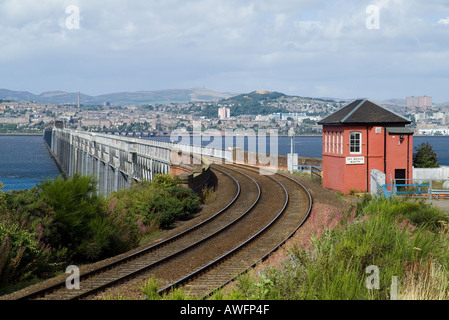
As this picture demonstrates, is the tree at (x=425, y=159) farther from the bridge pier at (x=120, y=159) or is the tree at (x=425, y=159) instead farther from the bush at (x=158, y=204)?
the bush at (x=158, y=204)

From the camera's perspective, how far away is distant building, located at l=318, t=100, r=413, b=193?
1138 inches

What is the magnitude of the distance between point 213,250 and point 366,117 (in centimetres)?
1580

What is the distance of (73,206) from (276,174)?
24.0 m

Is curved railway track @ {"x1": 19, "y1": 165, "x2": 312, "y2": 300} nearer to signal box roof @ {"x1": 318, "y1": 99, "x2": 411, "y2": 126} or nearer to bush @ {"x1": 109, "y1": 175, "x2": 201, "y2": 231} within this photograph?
bush @ {"x1": 109, "y1": 175, "x2": 201, "y2": 231}

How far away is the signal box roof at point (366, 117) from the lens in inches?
1133

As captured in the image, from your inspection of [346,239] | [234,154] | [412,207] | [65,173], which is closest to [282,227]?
[412,207]

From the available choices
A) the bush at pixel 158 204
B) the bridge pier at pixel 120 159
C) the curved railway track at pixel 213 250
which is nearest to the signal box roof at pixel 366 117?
the curved railway track at pixel 213 250

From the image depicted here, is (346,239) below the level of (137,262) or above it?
above

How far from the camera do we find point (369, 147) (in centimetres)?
2897

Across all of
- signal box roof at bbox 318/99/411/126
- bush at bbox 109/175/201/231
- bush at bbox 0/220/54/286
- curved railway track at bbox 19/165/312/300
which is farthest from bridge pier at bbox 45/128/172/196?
signal box roof at bbox 318/99/411/126

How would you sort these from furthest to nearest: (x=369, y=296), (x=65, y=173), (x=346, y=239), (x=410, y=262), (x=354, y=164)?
(x=65, y=173) → (x=354, y=164) → (x=346, y=239) → (x=410, y=262) → (x=369, y=296)

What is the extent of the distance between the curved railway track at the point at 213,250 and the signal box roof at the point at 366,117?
191 inches

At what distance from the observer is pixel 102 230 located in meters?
17.1

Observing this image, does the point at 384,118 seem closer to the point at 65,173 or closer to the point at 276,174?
the point at 276,174
